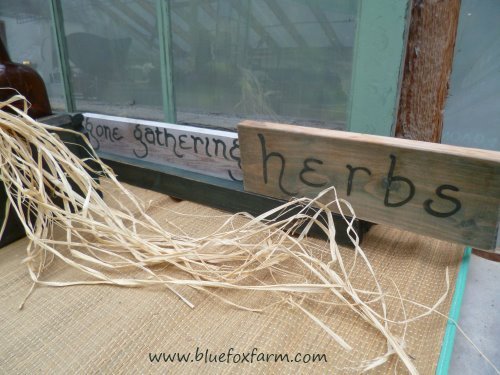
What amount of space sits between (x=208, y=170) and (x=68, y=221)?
45 centimetres

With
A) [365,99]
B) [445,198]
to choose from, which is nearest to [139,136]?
[365,99]

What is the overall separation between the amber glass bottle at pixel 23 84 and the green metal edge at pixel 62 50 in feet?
1.87

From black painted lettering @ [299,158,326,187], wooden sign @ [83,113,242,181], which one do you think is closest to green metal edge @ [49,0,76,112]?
wooden sign @ [83,113,242,181]

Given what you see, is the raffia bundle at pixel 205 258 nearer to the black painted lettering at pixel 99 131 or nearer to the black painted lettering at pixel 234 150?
the black painted lettering at pixel 234 150

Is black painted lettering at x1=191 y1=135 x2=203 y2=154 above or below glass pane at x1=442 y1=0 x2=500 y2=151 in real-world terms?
below

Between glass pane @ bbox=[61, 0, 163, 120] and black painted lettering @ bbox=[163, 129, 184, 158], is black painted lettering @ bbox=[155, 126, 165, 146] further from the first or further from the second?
glass pane @ bbox=[61, 0, 163, 120]

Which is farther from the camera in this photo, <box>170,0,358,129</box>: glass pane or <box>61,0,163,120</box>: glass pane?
<box>61,0,163,120</box>: glass pane

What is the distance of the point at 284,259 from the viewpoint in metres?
0.74

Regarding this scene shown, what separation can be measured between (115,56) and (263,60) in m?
0.64

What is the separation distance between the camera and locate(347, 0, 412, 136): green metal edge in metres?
0.84

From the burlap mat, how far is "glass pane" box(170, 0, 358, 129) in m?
0.50

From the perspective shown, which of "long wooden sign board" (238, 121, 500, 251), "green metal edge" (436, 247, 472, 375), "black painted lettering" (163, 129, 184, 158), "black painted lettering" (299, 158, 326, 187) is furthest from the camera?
"black painted lettering" (163, 129, 184, 158)

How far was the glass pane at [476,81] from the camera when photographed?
3.33 feet

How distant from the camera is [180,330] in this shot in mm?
596
